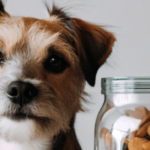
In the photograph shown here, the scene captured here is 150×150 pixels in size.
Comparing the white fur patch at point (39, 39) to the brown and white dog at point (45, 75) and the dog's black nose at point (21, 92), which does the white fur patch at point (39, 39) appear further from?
the dog's black nose at point (21, 92)

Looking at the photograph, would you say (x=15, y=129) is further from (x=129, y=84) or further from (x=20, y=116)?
(x=129, y=84)

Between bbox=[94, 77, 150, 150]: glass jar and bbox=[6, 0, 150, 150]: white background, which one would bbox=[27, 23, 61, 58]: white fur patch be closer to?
bbox=[94, 77, 150, 150]: glass jar

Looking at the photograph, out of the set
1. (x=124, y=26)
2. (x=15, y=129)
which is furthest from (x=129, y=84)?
(x=124, y=26)

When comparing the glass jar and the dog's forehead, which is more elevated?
the dog's forehead

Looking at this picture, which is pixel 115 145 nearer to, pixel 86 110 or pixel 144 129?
pixel 144 129

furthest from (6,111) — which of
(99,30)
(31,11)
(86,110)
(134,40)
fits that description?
(134,40)

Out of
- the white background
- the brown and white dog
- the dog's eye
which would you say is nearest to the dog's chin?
the brown and white dog
